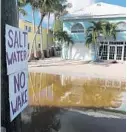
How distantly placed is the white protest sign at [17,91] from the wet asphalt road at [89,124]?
2637 mm

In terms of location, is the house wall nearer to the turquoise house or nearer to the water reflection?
the turquoise house

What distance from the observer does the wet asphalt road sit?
5.39 meters

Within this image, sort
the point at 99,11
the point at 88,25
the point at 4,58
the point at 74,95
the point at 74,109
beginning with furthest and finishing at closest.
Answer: the point at 99,11
the point at 88,25
the point at 74,95
the point at 74,109
the point at 4,58

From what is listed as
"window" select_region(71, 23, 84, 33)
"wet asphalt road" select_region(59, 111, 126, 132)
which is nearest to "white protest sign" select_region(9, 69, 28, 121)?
"wet asphalt road" select_region(59, 111, 126, 132)

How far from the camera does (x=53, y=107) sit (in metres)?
7.44

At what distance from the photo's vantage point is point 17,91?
9.00ft

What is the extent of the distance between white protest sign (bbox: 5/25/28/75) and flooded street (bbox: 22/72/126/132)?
9.20 feet

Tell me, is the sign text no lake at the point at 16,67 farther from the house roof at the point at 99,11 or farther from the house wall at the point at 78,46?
the house wall at the point at 78,46

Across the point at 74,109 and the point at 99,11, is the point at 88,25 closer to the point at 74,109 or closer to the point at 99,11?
the point at 99,11

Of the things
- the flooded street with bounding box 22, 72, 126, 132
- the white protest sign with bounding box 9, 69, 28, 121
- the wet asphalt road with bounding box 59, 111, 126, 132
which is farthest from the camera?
the flooded street with bounding box 22, 72, 126, 132

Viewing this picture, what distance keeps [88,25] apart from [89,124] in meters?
22.6

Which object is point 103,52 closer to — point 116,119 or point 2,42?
point 116,119

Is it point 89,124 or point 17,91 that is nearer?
point 17,91

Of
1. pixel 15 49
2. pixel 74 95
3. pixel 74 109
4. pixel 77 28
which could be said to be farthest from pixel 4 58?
pixel 77 28
